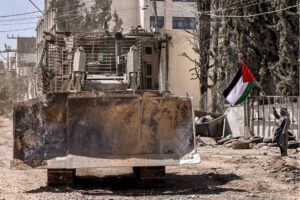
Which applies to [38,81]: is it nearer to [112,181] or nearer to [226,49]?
[112,181]

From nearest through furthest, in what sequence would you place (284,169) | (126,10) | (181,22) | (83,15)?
(284,169), (83,15), (181,22), (126,10)

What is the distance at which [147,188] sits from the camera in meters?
9.95

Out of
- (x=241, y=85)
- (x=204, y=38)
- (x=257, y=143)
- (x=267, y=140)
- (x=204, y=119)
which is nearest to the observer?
(x=267, y=140)

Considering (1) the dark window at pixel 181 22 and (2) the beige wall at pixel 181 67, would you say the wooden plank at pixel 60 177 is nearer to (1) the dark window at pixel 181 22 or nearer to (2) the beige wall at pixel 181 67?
(2) the beige wall at pixel 181 67

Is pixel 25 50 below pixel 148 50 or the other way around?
the other way around

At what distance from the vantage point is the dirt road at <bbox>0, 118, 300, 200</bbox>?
9219 mm

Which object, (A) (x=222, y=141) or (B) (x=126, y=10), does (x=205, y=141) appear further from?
(B) (x=126, y=10)

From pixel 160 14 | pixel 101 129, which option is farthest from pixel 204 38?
pixel 160 14

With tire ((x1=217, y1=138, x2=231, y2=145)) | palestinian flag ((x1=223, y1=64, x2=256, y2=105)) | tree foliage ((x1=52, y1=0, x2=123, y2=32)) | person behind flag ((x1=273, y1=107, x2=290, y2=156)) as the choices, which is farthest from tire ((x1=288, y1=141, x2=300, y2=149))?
tree foliage ((x1=52, y1=0, x2=123, y2=32))

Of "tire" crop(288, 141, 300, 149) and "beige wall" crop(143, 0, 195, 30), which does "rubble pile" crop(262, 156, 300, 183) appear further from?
"beige wall" crop(143, 0, 195, 30)

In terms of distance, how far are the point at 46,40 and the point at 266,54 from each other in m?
15.4

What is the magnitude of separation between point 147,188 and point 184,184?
2.95 feet

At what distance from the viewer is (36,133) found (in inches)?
392

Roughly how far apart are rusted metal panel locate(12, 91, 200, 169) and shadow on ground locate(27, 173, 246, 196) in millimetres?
534
